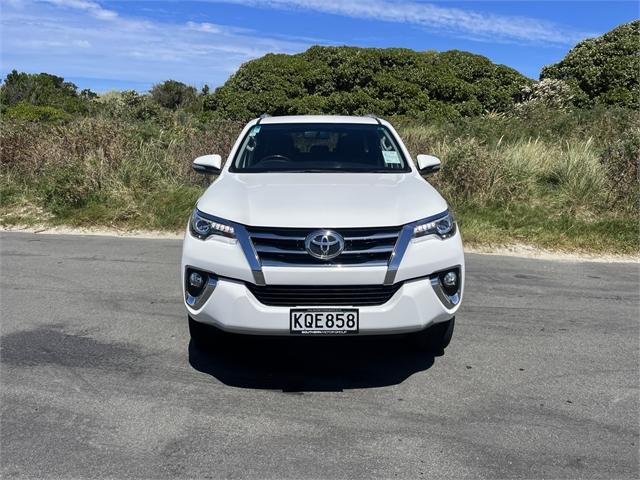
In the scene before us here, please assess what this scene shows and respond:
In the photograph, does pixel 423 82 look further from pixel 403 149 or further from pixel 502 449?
pixel 502 449

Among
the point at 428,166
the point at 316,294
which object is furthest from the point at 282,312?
the point at 428,166

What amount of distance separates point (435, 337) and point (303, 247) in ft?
4.25

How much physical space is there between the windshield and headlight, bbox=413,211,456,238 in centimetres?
109

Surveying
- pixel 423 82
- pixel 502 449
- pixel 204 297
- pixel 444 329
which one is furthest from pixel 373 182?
pixel 423 82

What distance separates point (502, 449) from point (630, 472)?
23.5 inches

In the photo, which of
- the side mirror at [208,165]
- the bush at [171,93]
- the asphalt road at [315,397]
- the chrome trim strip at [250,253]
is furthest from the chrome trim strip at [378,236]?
the bush at [171,93]

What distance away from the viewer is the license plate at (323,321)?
11.0 feet

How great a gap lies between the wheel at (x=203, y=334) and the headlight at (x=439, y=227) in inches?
58.1

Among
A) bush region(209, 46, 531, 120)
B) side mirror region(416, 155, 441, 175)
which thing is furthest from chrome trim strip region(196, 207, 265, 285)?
bush region(209, 46, 531, 120)

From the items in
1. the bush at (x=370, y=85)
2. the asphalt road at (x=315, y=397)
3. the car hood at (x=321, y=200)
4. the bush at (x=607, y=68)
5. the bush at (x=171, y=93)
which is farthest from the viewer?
the bush at (x=171, y=93)

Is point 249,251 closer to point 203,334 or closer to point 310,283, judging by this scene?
point 310,283

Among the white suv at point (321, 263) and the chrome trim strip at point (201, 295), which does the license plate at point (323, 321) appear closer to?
the white suv at point (321, 263)

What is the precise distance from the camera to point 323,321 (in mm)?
3377

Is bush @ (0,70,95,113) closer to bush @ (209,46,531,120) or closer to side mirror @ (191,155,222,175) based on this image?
bush @ (209,46,531,120)
